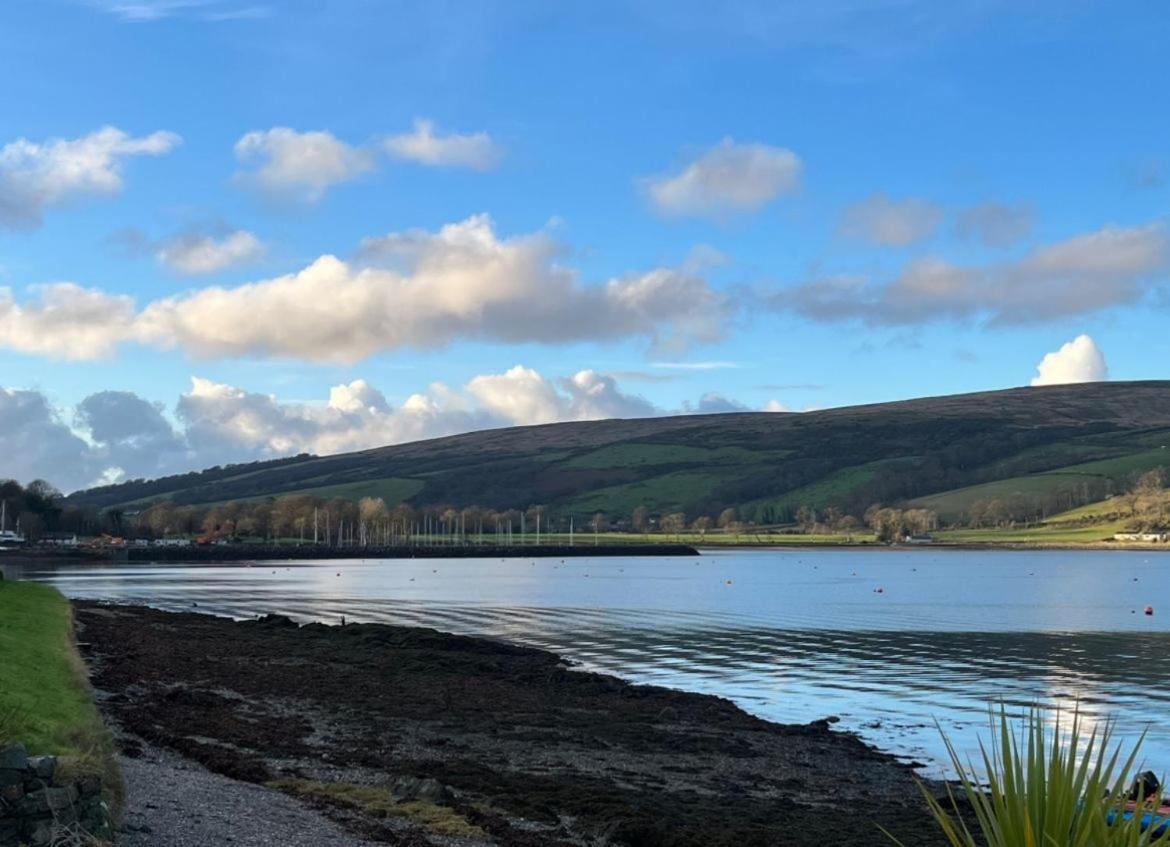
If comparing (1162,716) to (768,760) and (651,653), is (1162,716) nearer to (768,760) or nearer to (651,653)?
(768,760)

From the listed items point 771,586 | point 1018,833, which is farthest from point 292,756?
point 771,586

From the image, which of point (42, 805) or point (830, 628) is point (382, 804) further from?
point (830, 628)

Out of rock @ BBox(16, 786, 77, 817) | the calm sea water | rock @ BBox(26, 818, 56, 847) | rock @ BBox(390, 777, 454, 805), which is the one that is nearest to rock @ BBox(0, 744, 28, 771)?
rock @ BBox(16, 786, 77, 817)

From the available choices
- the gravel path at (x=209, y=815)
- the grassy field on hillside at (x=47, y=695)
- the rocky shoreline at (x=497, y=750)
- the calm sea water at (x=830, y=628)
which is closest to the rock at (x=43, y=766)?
the grassy field on hillside at (x=47, y=695)

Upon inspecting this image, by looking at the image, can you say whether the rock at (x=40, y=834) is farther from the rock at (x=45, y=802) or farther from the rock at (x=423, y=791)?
the rock at (x=423, y=791)

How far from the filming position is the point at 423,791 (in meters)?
23.2

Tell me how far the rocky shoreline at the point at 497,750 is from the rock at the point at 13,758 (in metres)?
5.78

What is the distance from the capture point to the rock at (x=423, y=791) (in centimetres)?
2289

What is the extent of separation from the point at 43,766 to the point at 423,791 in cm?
908

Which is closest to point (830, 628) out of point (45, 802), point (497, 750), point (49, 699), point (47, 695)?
point (497, 750)

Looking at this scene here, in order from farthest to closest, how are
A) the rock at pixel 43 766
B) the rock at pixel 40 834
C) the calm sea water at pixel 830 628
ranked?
the calm sea water at pixel 830 628 < the rock at pixel 43 766 < the rock at pixel 40 834

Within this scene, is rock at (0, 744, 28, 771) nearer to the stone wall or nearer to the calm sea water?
the stone wall

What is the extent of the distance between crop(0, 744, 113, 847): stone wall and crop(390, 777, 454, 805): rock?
790 cm

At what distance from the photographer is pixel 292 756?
1078 inches
